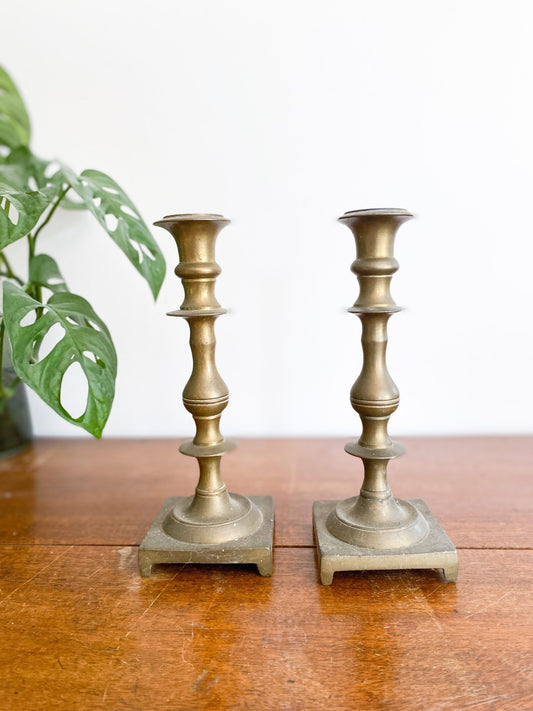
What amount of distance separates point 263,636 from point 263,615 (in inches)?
1.2

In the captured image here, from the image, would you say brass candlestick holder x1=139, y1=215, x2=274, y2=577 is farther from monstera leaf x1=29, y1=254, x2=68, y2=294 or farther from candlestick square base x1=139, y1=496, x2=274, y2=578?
monstera leaf x1=29, y1=254, x2=68, y2=294

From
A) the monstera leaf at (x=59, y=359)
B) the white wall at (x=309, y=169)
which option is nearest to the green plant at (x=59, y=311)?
the monstera leaf at (x=59, y=359)

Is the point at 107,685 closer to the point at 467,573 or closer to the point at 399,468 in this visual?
the point at 467,573

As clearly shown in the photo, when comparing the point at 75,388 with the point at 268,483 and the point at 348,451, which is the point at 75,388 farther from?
the point at 348,451

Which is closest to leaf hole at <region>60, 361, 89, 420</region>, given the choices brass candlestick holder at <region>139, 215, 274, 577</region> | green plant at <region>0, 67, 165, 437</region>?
green plant at <region>0, 67, 165, 437</region>

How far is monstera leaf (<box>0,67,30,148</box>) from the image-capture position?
0.87 metres

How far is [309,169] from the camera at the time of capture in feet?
3.07

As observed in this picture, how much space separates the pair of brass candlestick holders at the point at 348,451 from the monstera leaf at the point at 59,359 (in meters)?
0.09

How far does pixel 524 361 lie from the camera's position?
991mm

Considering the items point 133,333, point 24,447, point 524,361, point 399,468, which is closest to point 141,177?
point 133,333

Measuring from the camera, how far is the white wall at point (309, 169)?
2.96 ft

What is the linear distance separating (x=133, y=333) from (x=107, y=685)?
69 cm

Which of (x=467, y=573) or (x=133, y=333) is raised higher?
(x=133, y=333)

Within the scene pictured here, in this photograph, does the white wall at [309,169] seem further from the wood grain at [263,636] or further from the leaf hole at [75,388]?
the wood grain at [263,636]
